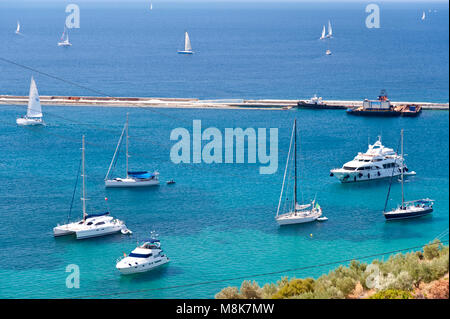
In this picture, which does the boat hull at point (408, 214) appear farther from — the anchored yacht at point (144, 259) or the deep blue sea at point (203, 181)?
the anchored yacht at point (144, 259)

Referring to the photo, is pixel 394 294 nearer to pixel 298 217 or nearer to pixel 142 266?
pixel 142 266

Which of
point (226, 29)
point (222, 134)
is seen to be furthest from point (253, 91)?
point (226, 29)

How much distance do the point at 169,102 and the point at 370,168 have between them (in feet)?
91.4

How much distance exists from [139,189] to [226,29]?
132 m

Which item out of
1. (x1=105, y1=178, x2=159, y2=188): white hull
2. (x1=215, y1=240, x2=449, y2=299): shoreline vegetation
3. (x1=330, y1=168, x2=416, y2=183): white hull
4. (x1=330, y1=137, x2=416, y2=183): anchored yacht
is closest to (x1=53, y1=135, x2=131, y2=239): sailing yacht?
(x1=105, y1=178, x2=159, y2=188): white hull

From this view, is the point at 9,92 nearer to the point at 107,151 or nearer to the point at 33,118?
the point at 33,118

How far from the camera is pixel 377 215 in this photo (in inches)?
1400

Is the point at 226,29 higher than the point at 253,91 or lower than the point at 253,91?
higher

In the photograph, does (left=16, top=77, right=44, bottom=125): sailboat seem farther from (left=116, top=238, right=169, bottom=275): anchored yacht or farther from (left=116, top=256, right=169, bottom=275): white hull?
(left=116, top=256, right=169, bottom=275): white hull

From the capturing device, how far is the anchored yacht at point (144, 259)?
28.2m

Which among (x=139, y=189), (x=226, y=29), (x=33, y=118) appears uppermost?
(x=226, y=29)

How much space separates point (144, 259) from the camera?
28.6 meters

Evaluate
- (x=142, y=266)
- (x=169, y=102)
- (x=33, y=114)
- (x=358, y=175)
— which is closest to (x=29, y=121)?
(x=33, y=114)

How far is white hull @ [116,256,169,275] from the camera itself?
28.2 meters
